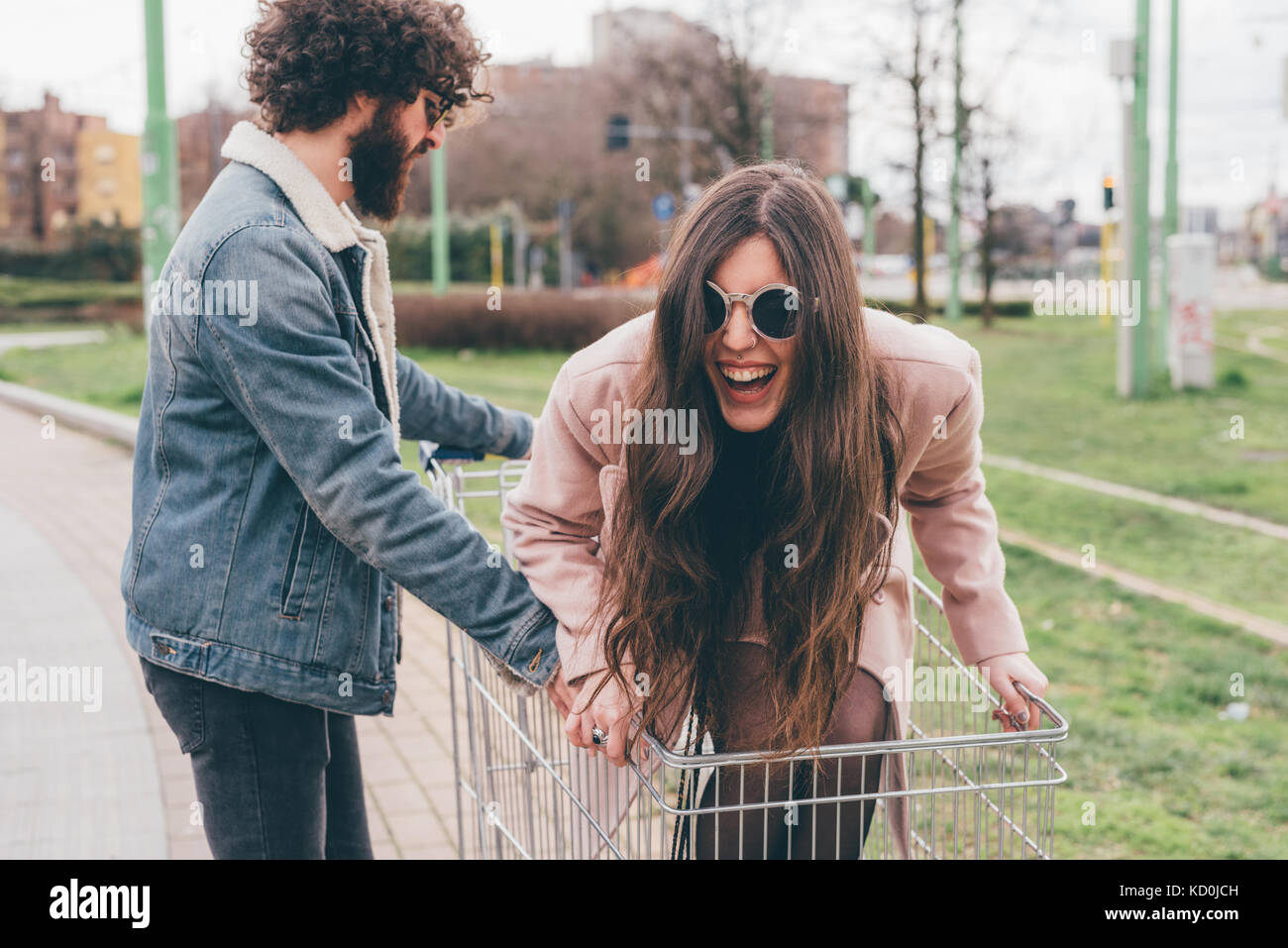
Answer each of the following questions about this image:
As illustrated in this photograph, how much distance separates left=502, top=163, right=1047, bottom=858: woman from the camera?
1848 mm

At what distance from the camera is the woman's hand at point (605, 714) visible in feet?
6.35

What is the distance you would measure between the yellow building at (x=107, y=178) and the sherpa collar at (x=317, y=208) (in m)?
40.7

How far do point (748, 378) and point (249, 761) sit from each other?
3.34 feet

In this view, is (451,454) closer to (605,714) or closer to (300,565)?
(300,565)

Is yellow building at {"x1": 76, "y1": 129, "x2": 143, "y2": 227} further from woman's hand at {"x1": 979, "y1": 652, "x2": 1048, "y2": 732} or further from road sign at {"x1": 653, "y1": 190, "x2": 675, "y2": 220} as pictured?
woman's hand at {"x1": 979, "y1": 652, "x2": 1048, "y2": 732}

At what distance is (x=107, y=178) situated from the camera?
44.5 m

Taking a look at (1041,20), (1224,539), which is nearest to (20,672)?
(1224,539)

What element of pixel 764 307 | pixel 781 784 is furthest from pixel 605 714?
pixel 764 307

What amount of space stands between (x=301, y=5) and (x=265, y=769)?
1.22 metres

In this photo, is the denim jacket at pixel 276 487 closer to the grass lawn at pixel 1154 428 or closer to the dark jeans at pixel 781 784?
the dark jeans at pixel 781 784

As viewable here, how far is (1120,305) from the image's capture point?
12.7 meters

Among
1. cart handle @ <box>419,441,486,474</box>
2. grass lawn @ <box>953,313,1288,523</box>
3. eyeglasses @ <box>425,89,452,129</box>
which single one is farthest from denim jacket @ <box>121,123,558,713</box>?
grass lawn @ <box>953,313,1288,523</box>

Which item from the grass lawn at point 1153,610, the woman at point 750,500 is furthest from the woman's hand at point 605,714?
the grass lawn at point 1153,610
